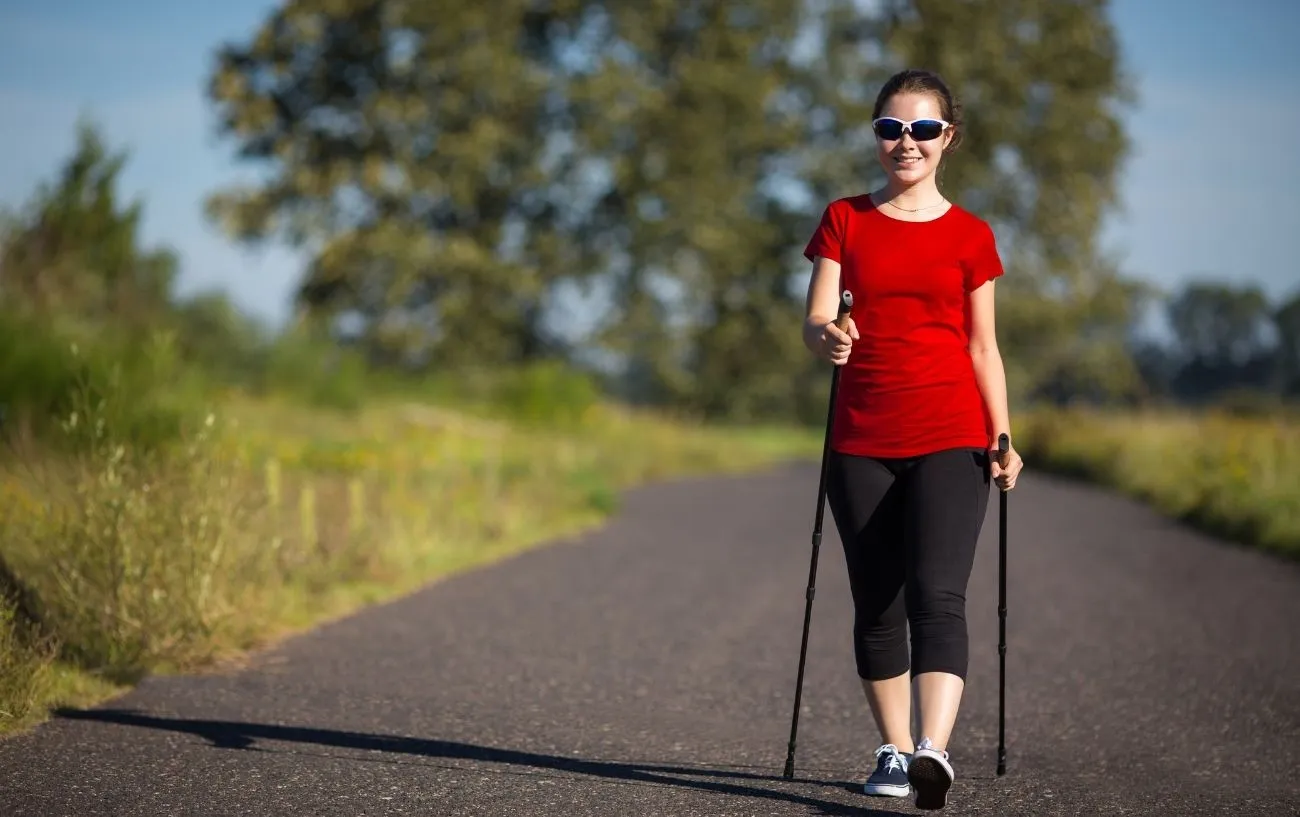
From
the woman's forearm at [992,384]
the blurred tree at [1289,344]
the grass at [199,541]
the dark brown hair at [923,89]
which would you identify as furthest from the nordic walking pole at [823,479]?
the blurred tree at [1289,344]

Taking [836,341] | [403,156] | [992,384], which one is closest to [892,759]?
[992,384]

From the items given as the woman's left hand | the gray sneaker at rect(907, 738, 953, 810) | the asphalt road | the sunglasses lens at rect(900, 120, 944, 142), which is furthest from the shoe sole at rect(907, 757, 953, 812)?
the sunglasses lens at rect(900, 120, 944, 142)

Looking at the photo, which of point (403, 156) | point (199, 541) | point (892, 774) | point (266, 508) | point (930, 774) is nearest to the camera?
point (930, 774)

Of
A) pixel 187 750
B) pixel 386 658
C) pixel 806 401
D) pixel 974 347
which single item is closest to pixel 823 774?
pixel 974 347

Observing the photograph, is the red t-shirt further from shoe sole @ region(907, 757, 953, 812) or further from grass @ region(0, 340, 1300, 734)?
grass @ region(0, 340, 1300, 734)

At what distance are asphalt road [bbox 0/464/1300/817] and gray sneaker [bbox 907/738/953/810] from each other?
412 millimetres

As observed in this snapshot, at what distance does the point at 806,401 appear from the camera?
48.5 metres

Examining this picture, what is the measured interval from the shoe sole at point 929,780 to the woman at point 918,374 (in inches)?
2.7

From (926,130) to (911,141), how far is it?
53 millimetres

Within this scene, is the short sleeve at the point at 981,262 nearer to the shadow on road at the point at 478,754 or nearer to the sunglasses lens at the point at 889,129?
the sunglasses lens at the point at 889,129

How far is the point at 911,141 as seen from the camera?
4824mm

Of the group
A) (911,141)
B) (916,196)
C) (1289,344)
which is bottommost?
(916,196)

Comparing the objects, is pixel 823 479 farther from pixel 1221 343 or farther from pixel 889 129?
pixel 1221 343

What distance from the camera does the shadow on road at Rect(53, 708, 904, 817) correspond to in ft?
17.3
